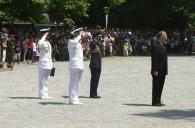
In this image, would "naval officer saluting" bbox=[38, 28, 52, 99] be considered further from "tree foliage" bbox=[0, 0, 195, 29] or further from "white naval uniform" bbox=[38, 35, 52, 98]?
"tree foliage" bbox=[0, 0, 195, 29]

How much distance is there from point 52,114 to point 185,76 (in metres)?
12.5

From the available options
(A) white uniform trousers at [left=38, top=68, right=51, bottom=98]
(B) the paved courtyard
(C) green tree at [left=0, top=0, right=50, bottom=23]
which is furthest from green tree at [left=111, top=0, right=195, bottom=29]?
(A) white uniform trousers at [left=38, top=68, right=51, bottom=98]

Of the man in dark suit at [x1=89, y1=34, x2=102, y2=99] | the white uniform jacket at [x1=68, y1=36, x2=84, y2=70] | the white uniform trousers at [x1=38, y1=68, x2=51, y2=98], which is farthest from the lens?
the man in dark suit at [x1=89, y1=34, x2=102, y2=99]

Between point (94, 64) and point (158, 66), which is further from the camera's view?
point (94, 64)

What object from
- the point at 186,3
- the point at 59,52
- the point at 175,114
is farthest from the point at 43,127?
the point at 186,3

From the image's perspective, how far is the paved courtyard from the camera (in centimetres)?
1288

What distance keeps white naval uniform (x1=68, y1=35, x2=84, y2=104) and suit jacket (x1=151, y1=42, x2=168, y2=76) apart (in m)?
1.83

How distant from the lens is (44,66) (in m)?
17.9

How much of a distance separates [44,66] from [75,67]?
2.03m

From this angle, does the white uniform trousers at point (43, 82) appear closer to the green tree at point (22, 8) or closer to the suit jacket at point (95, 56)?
the suit jacket at point (95, 56)

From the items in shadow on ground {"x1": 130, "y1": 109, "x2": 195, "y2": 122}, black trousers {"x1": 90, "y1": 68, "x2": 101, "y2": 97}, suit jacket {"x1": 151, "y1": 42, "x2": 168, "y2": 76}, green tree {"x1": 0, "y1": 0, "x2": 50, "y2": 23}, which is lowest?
shadow on ground {"x1": 130, "y1": 109, "x2": 195, "y2": 122}

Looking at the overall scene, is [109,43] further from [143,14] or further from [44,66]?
[44,66]

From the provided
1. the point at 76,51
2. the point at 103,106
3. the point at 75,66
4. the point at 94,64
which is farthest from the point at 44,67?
the point at 103,106

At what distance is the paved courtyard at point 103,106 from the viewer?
12.9 m
